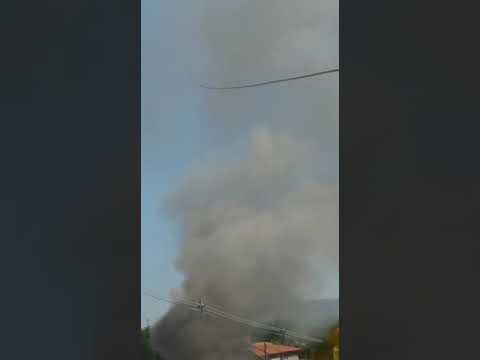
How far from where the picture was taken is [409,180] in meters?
0.68

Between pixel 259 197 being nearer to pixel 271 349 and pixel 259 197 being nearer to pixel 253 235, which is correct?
pixel 253 235

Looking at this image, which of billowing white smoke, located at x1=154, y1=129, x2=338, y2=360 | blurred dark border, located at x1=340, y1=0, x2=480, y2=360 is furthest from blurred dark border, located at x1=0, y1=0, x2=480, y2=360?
billowing white smoke, located at x1=154, y1=129, x2=338, y2=360

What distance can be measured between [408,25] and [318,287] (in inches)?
39.3

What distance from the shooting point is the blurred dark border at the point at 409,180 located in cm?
62

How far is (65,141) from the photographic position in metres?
0.82

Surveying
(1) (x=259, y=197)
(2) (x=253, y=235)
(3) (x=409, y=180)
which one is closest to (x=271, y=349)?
(2) (x=253, y=235)

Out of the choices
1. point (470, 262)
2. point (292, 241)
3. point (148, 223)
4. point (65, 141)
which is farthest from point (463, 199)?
point (148, 223)

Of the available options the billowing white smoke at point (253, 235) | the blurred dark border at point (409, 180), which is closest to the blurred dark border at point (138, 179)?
the blurred dark border at point (409, 180)

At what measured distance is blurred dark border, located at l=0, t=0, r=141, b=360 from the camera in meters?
0.78

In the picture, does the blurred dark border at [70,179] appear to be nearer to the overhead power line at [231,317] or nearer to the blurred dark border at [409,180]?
the blurred dark border at [409,180]

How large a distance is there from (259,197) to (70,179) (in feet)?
2.71

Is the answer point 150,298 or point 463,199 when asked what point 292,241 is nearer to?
point 150,298

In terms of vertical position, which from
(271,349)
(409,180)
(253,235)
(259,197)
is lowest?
(271,349)

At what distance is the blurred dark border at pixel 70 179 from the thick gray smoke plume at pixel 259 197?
0.70m
